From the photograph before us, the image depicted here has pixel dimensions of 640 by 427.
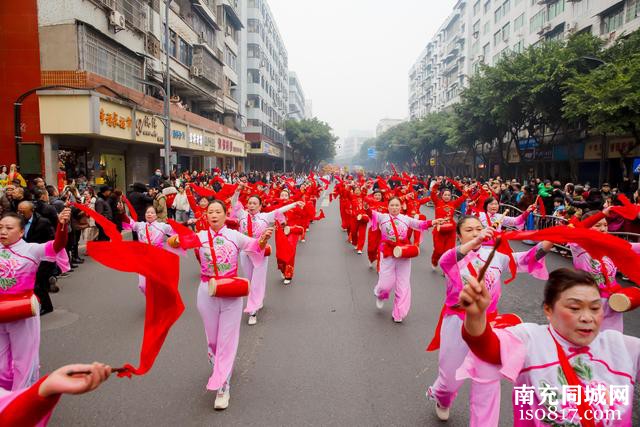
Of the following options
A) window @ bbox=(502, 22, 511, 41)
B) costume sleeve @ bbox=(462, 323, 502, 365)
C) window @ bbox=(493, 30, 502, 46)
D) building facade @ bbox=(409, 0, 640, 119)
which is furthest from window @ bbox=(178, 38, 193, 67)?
window @ bbox=(493, 30, 502, 46)

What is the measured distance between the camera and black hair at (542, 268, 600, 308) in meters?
2.16

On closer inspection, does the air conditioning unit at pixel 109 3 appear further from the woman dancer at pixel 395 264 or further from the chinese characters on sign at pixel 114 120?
the woman dancer at pixel 395 264

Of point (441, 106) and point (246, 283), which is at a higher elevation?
point (441, 106)

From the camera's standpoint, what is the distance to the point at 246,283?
13.4ft

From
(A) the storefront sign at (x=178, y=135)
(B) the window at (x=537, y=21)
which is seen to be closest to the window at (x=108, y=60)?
(A) the storefront sign at (x=178, y=135)

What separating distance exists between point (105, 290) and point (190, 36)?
919 inches

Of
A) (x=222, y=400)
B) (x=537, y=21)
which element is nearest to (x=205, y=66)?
(x=537, y=21)

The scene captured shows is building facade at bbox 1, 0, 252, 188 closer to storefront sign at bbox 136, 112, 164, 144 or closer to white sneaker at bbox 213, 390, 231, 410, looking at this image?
storefront sign at bbox 136, 112, 164, 144

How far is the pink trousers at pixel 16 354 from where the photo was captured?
3.72m

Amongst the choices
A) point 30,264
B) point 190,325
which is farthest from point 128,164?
point 30,264

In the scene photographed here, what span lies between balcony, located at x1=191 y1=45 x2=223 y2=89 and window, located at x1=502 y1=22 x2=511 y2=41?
86.0 feet

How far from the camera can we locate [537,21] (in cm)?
3622

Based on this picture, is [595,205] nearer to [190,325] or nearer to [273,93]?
[190,325]

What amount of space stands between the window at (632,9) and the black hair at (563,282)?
26.7 metres
